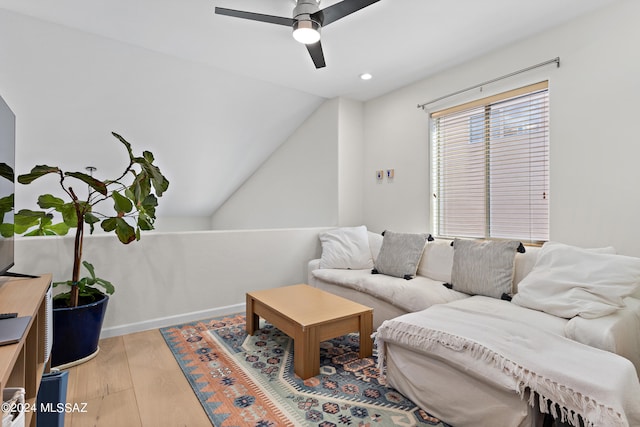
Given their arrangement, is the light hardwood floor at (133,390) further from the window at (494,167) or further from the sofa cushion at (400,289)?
the window at (494,167)

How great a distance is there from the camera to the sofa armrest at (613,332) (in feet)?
5.40

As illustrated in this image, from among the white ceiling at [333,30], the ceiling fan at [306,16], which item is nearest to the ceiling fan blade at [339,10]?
the ceiling fan at [306,16]

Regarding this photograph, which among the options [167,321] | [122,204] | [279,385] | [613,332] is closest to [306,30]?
[122,204]

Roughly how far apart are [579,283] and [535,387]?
100 centimetres

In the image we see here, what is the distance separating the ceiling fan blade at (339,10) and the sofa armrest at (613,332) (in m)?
2.13

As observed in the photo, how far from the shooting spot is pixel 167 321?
3.03 meters

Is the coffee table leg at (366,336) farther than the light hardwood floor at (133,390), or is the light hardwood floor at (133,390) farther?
the coffee table leg at (366,336)

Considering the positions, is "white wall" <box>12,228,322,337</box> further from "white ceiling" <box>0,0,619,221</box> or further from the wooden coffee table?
"white ceiling" <box>0,0,619,221</box>

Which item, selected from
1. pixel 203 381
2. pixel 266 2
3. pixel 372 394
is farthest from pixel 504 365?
pixel 266 2

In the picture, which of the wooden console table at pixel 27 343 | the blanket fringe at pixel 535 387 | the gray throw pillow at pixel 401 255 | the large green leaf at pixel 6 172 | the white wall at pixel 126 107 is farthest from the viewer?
the gray throw pillow at pixel 401 255

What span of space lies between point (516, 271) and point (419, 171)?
5.13 ft

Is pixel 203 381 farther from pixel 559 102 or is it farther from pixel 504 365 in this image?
pixel 559 102

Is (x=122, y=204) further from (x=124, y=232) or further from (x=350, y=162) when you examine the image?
(x=350, y=162)

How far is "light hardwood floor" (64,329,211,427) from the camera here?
67.1 inches
